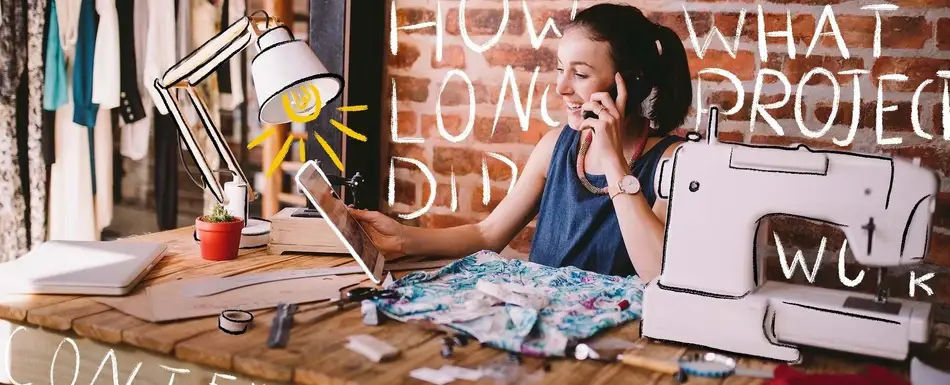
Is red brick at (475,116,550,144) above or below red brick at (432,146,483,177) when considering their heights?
above

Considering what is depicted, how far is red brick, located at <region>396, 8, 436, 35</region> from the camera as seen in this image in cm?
264

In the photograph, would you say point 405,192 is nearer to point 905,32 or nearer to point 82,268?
point 82,268

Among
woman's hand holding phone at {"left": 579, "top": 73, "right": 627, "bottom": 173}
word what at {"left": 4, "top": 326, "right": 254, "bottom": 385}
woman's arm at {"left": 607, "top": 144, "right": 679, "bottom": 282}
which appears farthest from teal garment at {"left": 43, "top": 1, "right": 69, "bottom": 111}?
woman's arm at {"left": 607, "top": 144, "right": 679, "bottom": 282}

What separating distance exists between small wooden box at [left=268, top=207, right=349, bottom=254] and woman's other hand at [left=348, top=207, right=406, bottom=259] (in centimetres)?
8

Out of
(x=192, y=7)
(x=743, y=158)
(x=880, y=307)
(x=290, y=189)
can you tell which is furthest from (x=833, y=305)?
(x=290, y=189)

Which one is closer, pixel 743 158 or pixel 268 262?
pixel 743 158

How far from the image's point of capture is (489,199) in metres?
2.65

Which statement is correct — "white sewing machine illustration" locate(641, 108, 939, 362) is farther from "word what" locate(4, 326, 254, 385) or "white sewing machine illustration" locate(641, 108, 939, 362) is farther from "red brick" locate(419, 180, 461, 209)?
"red brick" locate(419, 180, 461, 209)

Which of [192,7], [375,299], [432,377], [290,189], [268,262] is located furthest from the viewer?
[290,189]

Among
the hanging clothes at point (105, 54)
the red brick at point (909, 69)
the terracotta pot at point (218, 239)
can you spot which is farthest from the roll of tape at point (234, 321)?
the hanging clothes at point (105, 54)

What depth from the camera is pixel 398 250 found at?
6.40 feet

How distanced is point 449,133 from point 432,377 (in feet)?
5.03

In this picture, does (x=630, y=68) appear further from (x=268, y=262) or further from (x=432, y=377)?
(x=432, y=377)

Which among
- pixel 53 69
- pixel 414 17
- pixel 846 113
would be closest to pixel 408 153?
pixel 414 17
